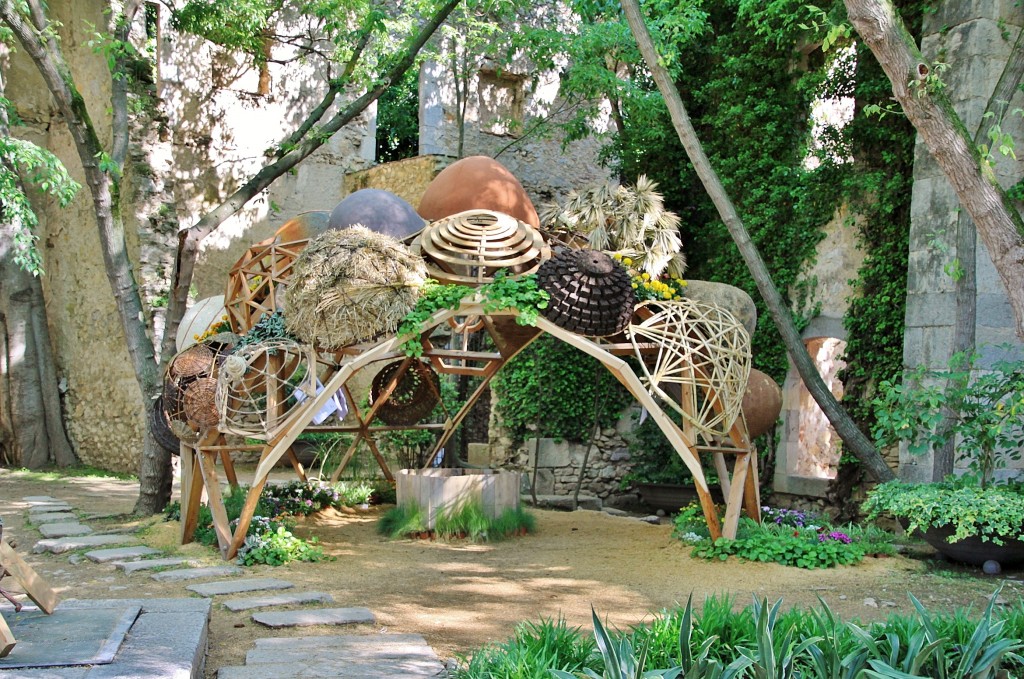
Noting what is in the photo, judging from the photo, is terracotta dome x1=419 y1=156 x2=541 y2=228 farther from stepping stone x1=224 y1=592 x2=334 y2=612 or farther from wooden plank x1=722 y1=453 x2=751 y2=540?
stepping stone x1=224 y1=592 x2=334 y2=612

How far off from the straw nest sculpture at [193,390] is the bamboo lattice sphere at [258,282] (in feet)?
0.91

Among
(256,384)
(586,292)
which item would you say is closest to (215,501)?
(256,384)

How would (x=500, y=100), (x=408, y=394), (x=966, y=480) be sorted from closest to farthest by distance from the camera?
(x=966, y=480), (x=408, y=394), (x=500, y=100)

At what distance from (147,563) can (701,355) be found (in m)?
4.77

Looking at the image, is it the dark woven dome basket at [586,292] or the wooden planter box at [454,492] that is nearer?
the dark woven dome basket at [586,292]

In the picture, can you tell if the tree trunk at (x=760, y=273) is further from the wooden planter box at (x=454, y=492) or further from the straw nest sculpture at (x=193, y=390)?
the straw nest sculpture at (x=193, y=390)

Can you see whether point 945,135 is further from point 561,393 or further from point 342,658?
point 561,393

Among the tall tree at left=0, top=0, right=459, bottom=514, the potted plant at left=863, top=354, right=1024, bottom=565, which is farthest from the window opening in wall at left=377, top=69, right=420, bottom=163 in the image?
the potted plant at left=863, top=354, right=1024, bottom=565

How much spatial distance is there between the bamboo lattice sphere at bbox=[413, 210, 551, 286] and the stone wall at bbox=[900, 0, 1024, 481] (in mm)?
3738

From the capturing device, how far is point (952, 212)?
876cm

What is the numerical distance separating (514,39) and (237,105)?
4819 mm

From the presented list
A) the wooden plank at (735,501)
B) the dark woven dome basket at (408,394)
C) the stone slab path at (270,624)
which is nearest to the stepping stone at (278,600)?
the stone slab path at (270,624)

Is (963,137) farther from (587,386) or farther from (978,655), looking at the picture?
(587,386)

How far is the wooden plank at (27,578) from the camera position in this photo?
4.18 m
